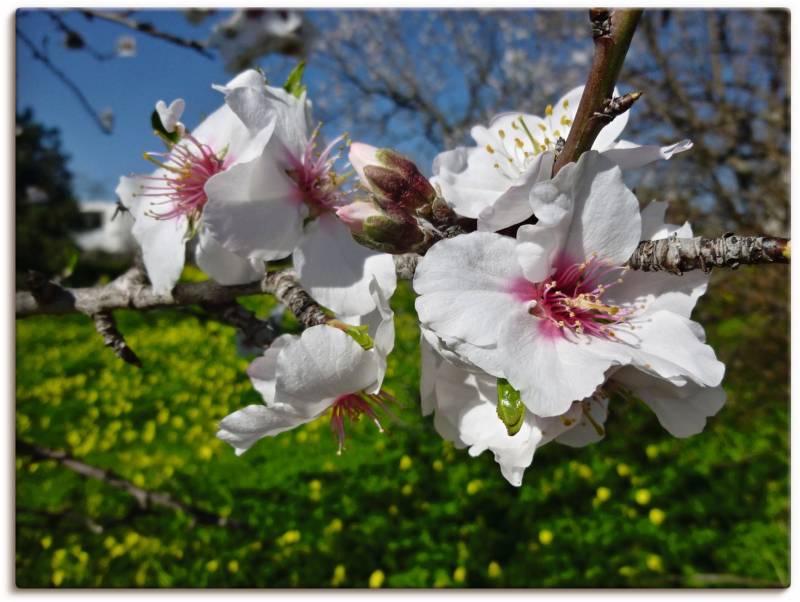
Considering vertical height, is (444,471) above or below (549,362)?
below

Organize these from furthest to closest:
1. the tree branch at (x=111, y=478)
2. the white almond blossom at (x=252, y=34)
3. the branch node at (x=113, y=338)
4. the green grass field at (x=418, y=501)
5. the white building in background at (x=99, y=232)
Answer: the white building in background at (x=99, y=232)
the green grass field at (x=418, y=501)
the tree branch at (x=111, y=478)
the white almond blossom at (x=252, y=34)
the branch node at (x=113, y=338)

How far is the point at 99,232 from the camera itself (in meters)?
5.74

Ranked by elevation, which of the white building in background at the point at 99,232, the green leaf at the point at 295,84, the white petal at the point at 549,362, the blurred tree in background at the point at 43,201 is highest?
the green leaf at the point at 295,84

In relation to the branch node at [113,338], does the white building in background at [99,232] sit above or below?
below

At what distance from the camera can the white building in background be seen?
5023 millimetres

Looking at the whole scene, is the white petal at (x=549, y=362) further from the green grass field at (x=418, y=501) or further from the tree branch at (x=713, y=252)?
the green grass field at (x=418, y=501)

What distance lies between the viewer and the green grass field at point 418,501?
1515mm

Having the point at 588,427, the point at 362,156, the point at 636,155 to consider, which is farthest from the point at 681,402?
the point at 362,156

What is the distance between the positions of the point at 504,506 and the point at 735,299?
1.13m

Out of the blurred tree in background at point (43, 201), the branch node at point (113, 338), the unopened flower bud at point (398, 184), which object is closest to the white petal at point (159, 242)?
the branch node at point (113, 338)

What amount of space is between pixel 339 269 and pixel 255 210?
8cm

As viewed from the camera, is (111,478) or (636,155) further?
(111,478)

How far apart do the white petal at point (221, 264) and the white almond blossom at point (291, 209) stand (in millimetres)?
58

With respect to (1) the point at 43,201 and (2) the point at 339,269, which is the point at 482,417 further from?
(1) the point at 43,201
